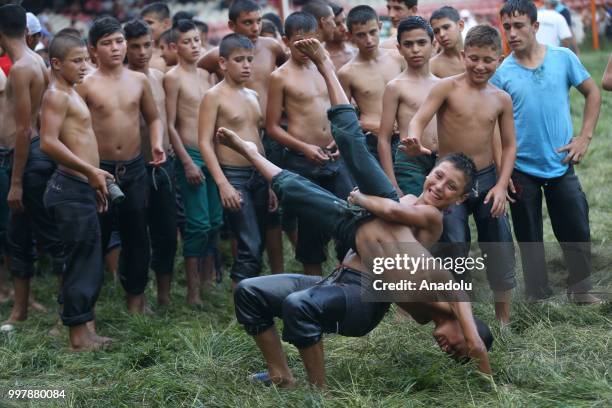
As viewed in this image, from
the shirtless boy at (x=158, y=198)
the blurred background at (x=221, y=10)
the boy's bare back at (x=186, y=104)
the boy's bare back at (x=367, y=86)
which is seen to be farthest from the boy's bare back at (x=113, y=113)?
the blurred background at (x=221, y=10)

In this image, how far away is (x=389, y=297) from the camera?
467 centimetres

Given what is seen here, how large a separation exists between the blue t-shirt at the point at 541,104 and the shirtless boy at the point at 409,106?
433 millimetres

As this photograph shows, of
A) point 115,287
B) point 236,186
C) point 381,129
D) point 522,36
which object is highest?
point 522,36

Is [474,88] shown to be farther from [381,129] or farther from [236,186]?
[236,186]

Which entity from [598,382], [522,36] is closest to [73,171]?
[522,36]

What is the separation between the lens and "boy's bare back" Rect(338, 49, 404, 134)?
6797 mm

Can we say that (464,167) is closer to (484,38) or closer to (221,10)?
(484,38)

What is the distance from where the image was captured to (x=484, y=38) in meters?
5.67

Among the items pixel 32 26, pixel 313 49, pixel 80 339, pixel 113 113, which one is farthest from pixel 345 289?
pixel 32 26

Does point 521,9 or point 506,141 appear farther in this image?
point 521,9

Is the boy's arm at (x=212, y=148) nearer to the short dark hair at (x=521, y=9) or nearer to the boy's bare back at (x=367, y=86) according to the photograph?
the boy's bare back at (x=367, y=86)

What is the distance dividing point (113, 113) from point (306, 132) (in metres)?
1.20

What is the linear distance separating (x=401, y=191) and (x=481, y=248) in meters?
0.58

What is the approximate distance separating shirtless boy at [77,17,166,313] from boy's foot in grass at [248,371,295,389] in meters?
1.79
